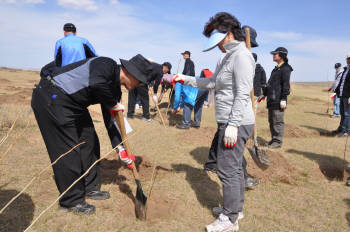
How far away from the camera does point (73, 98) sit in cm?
249

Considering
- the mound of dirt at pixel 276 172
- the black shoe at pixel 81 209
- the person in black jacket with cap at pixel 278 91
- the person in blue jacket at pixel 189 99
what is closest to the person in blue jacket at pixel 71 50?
the black shoe at pixel 81 209

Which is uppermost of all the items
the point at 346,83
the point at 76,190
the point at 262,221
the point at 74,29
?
the point at 74,29

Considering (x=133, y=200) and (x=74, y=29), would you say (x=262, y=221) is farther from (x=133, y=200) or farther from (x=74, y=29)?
(x=74, y=29)

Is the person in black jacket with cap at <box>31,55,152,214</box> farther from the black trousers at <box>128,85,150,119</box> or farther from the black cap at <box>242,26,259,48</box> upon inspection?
the black trousers at <box>128,85,150,119</box>

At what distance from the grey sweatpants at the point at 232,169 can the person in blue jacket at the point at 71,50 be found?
264 cm

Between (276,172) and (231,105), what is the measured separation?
2.16 metres

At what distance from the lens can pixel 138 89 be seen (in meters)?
8.11

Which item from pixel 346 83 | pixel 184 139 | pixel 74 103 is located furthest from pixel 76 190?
pixel 346 83

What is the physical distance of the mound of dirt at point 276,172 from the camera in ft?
13.0

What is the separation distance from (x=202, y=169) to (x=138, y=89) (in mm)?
4498

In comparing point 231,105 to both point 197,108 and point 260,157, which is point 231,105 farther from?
→ point 197,108

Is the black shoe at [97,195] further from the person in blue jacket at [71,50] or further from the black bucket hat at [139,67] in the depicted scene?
the person in blue jacket at [71,50]

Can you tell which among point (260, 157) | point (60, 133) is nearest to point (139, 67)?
point (60, 133)

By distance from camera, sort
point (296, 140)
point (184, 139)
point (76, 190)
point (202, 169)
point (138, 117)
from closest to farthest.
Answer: point (76, 190) → point (202, 169) → point (184, 139) → point (296, 140) → point (138, 117)
